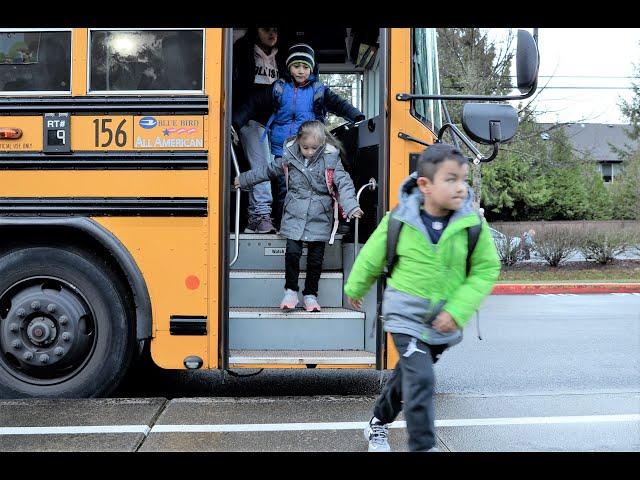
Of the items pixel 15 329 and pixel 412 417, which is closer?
pixel 412 417

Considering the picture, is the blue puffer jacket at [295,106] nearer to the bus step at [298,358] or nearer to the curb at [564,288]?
the bus step at [298,358]

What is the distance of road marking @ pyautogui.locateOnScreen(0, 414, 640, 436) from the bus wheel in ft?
1.82

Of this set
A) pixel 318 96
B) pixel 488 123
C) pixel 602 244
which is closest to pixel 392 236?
pixel 488 123

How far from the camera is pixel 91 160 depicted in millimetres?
4297

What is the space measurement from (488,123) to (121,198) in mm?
2118

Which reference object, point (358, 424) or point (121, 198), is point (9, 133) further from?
point (358, 424)

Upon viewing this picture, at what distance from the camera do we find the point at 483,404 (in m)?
4.50

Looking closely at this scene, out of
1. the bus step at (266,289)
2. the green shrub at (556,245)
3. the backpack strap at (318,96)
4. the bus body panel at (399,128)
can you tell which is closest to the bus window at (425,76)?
the bus body panel at (399,128)

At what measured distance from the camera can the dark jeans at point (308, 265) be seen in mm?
4820

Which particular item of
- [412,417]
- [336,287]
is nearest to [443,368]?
[336,287]

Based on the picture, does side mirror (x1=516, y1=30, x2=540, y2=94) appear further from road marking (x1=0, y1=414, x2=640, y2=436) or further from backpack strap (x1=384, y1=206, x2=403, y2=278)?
road marking (x1=0, y1=414, x2=640, y2=436)

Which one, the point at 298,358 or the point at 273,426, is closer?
the point at 273,426
